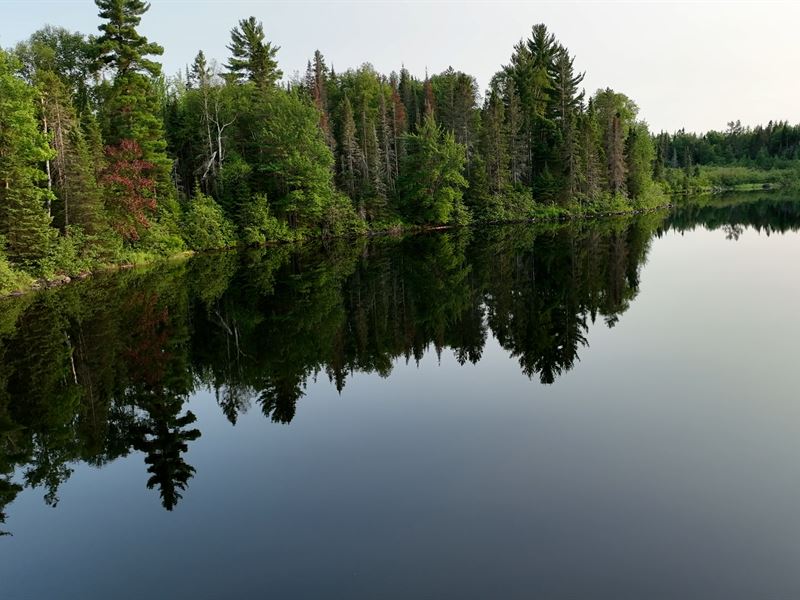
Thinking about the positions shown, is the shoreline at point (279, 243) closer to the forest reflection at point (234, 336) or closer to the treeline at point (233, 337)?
the treeline at point (233, 337)

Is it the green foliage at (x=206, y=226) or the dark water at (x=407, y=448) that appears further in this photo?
the green foliage at (x=206, y=226)

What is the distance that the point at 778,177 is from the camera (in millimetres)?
137375

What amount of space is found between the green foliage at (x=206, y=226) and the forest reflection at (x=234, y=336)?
1129 cm

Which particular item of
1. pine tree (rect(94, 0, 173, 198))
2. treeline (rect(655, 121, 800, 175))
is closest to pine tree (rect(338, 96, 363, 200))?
pine tree (rect(94, 0, 173, 198))

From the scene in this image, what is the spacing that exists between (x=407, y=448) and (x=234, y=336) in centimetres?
989

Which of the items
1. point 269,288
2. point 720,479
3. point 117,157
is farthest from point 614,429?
point 117,157

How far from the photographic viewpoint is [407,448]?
405 inches

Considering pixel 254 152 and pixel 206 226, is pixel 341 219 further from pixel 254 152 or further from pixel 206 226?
pixel 206 226

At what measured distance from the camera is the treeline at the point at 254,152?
104ft

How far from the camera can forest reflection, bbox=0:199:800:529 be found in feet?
37.2

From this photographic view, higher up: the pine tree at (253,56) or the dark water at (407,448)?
the pine tree at (253,56)

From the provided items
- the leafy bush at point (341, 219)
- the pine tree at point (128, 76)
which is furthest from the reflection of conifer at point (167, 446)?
the leafy bush at point (341, 219)

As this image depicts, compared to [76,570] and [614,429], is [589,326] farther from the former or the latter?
[76,570]

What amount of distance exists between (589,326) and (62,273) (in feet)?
85.7
